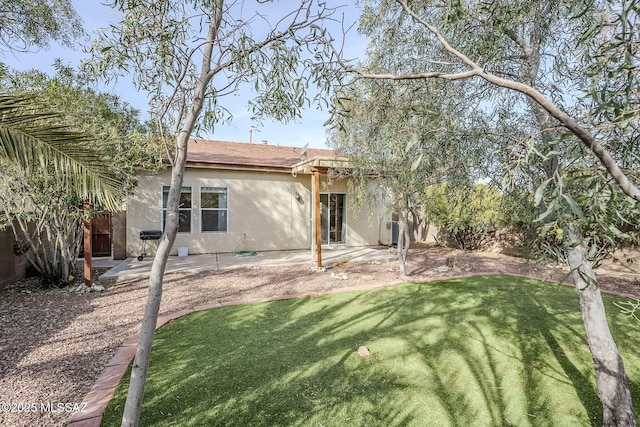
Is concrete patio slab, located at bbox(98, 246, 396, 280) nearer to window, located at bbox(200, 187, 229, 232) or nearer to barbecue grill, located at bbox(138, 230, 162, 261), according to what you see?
barbecue grill, located at bbox(138, 230, 162, 261)

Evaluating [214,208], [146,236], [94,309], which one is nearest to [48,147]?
[94,309]

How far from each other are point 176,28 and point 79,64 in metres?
0.96

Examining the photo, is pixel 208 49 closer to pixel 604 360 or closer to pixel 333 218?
pixel 604 360

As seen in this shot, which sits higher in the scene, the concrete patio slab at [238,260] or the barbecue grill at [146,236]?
the barbecue grill at [146,236]

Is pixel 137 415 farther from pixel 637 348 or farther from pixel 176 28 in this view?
pixel 637 348

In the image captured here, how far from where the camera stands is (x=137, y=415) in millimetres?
2334

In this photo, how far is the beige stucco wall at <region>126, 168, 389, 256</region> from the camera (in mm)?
11344

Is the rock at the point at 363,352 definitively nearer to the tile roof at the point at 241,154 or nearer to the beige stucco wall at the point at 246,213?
the beige stucco wall at the point at 246,213

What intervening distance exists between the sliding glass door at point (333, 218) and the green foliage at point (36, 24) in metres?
9.50

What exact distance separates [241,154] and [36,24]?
316 inches

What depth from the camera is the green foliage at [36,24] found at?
632 centimetres

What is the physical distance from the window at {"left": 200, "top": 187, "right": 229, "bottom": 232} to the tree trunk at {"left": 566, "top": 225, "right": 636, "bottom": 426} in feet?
36.6

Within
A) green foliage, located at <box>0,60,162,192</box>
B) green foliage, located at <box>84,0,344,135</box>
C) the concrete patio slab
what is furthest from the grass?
the concrete patio slab

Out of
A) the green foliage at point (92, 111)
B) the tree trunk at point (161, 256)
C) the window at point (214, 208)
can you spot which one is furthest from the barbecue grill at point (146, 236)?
the tree trunk at point (161, 256)
